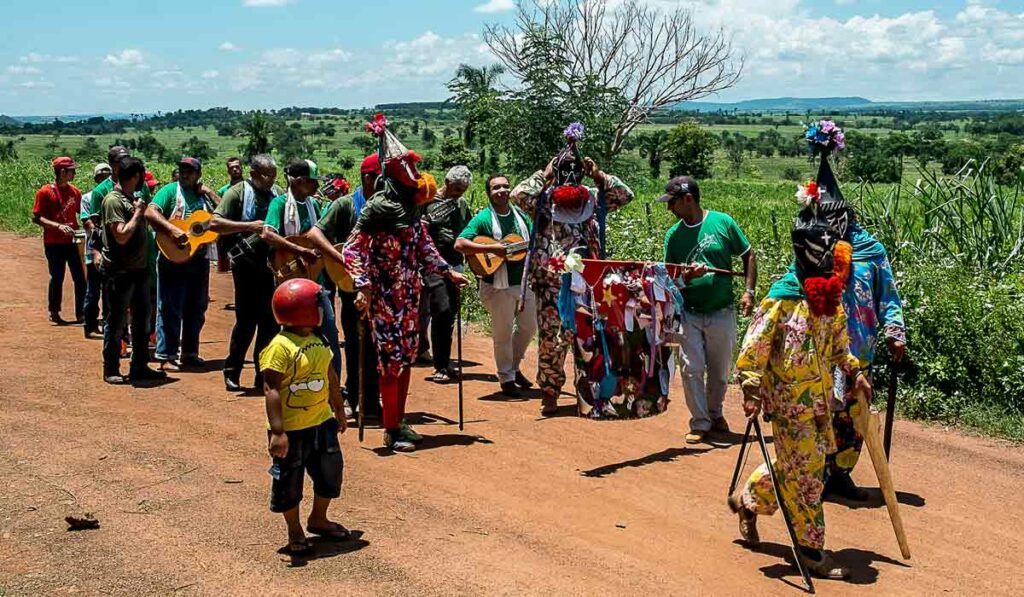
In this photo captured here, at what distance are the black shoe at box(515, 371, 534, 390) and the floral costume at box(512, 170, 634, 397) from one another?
3.56 ft

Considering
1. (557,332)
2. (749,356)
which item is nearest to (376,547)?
(749,356)

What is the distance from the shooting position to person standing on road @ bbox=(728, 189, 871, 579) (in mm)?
5461

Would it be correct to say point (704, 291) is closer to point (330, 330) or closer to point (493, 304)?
point (493, 304)

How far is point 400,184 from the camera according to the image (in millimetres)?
7320

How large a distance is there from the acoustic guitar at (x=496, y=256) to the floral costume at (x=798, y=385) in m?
3.63

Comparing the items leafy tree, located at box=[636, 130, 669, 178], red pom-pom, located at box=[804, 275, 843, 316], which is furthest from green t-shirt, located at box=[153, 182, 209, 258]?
leafy tree, located at box=[636, 130, 669, 178]

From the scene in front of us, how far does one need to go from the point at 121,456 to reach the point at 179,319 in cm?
340

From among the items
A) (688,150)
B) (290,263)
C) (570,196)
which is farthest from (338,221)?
(688,150)

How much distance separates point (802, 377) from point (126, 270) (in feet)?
20.6

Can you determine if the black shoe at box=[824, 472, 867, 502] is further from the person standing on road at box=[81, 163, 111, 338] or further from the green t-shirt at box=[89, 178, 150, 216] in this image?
the green t-shirt at box=[89, 178, 150, 216]

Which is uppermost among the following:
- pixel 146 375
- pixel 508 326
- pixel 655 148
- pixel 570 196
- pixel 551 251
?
pixel 655 148

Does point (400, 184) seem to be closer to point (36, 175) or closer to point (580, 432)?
point (580, 432)

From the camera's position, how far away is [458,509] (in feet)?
20.8

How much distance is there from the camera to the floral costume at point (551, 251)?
8344 mm
